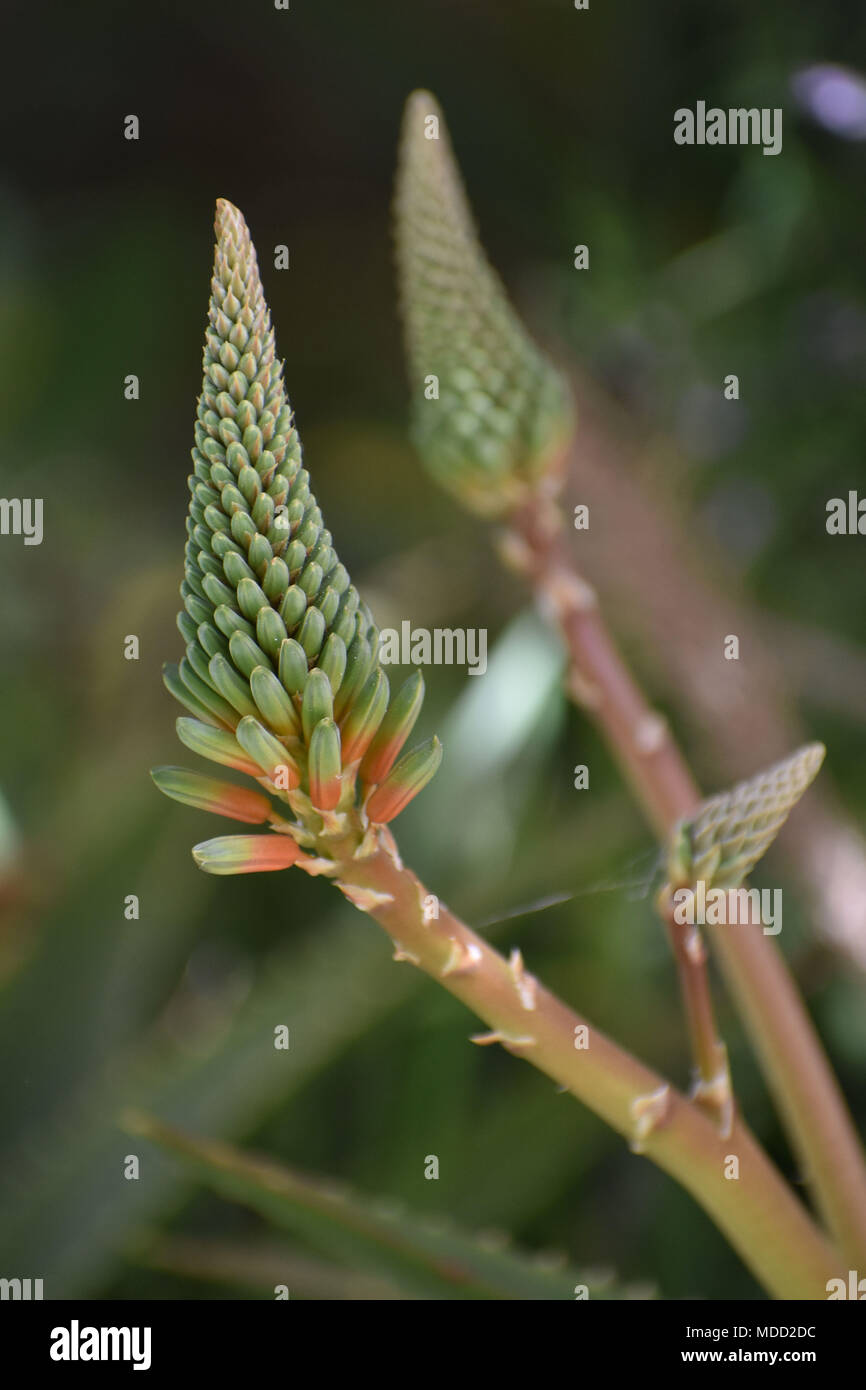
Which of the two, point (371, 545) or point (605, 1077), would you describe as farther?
point (371, 545)

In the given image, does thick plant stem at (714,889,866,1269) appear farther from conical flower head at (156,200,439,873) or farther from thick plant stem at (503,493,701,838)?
conical flower head at (156,200,439,873)

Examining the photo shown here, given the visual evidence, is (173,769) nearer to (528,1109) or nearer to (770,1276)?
(770,1276)
